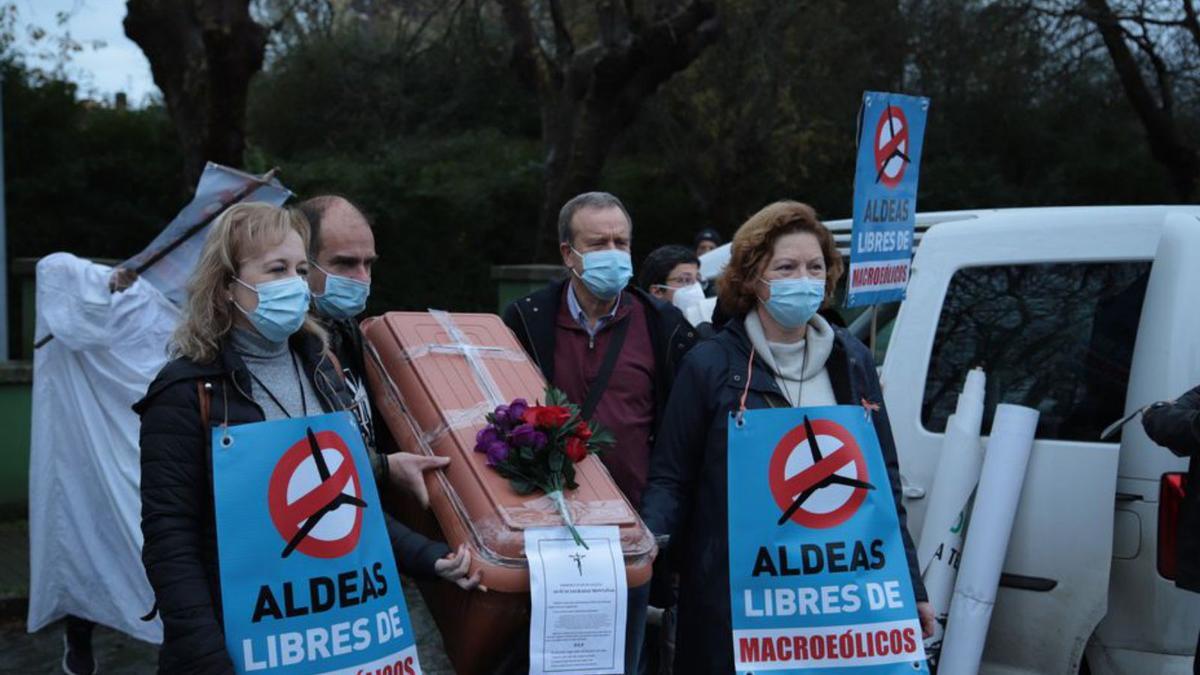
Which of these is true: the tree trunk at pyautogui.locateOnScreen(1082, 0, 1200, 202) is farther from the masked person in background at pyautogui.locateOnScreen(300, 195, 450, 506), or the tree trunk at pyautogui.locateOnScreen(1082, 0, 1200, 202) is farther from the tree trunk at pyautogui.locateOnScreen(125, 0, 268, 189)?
the masked person in background at pyautogui.locateOnScreen(300, 195, 450, 506)

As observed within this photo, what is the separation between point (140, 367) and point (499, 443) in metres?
3.41

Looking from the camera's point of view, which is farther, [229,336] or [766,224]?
[766,224]

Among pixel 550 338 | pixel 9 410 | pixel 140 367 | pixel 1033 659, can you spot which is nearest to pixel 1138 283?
pixel 1033 659

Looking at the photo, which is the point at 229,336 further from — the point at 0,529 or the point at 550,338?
the point at 0,529

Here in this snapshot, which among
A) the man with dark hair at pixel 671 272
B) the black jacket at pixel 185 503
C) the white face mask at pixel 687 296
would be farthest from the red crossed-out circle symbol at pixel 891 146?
the black jacket at pixel 185 503

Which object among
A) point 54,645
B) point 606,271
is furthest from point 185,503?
point 54,645

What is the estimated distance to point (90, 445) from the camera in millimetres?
5871

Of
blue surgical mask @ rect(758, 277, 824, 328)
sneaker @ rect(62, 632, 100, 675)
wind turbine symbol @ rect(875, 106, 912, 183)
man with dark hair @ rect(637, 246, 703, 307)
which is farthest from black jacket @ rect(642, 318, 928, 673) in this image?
sneaker @ rect(62, 632, 100, 675)

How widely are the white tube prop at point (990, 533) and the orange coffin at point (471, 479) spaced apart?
1368 millimetres

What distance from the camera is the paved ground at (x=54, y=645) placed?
246 inches

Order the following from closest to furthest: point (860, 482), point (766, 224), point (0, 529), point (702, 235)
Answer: point (860, 482) < point (766, 224) < point (0, 529) < point (702, 235)

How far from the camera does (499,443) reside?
301 cm

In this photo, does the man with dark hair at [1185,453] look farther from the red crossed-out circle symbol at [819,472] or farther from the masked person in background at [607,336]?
the masked person in background at [607,336]

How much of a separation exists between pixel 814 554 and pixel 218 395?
1.49 m
